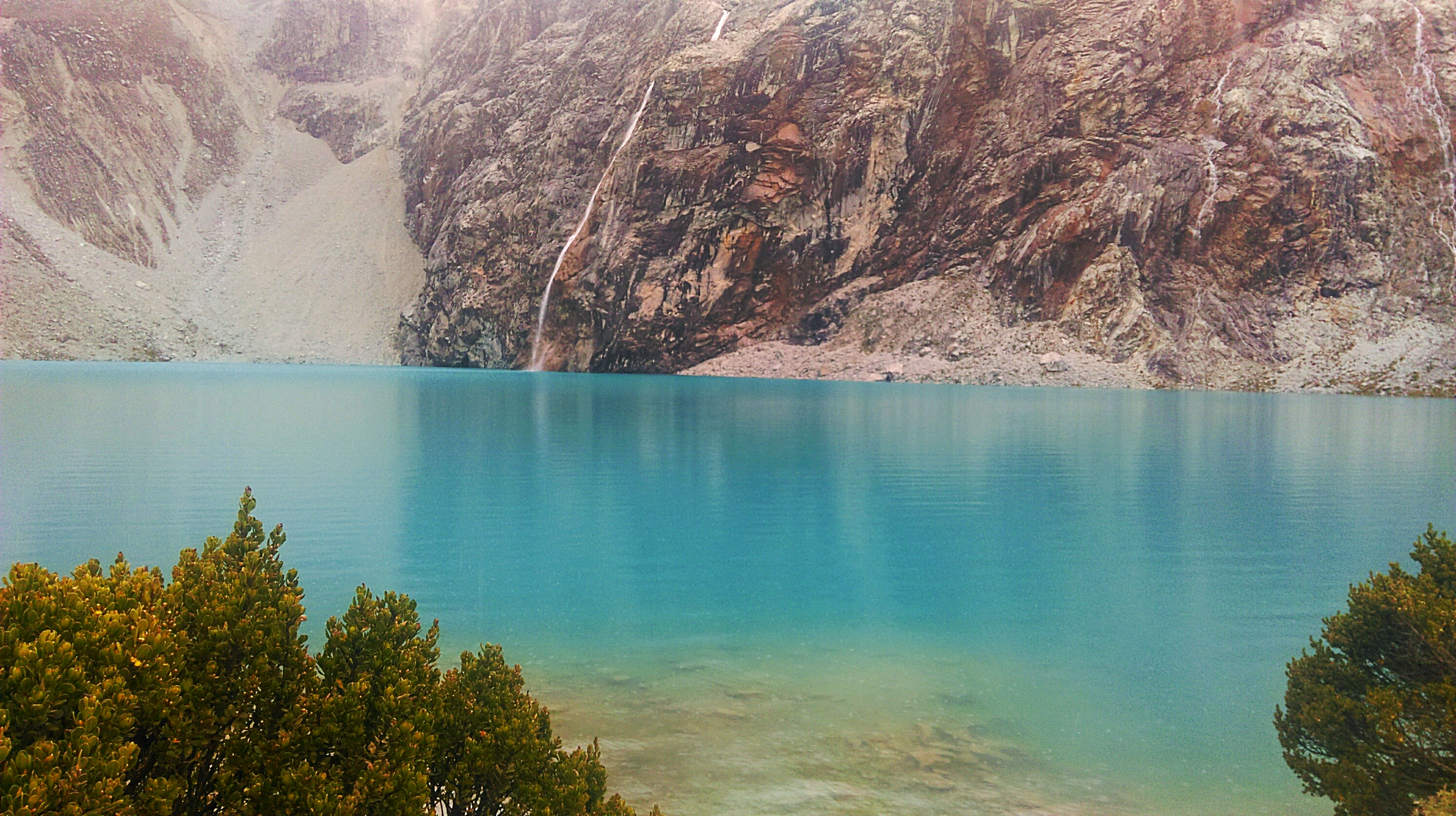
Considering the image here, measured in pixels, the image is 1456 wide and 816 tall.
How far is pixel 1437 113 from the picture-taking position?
69.6m

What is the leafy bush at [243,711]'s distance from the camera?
2.50 meters

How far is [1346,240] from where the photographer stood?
68.9 metres

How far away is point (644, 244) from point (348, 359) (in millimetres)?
41682

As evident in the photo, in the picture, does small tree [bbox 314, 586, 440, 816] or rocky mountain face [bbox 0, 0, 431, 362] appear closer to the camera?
small tree [bbox 314, 586, 440, 816]

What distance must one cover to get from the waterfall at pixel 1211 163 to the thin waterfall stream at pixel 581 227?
46.8 metres

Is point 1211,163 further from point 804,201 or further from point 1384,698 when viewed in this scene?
point 1384,698

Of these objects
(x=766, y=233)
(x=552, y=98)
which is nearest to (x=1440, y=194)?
(x=766, y=233)

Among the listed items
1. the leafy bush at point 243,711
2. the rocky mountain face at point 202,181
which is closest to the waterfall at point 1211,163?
the leafy bush at point 243,711

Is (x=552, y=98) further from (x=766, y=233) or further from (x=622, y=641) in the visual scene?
(x=622, y=641)

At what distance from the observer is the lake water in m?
7.76

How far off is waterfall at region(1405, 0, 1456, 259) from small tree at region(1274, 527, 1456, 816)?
80.7 m

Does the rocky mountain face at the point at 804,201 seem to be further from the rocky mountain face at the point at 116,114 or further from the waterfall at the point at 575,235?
the waterfall at the point at 575,235

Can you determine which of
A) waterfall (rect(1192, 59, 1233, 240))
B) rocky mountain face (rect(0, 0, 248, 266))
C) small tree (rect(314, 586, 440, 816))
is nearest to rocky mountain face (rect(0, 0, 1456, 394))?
waterfall (rect(1192, 59, 1233, 240))

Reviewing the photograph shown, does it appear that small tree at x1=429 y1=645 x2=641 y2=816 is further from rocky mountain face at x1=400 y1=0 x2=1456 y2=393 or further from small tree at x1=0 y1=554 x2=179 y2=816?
rocky mountain face at x1=400 y1=0 x2=1456 y2=393
